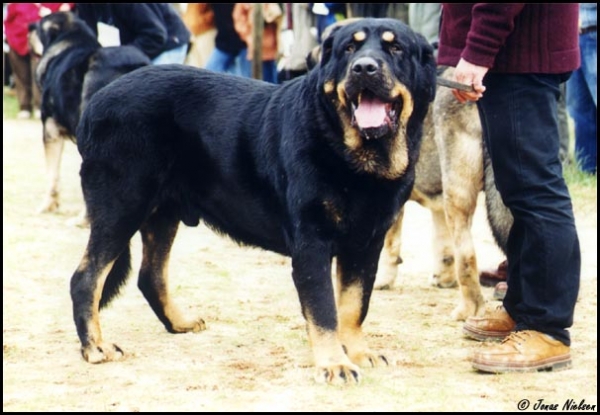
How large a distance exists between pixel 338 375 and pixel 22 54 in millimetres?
13967

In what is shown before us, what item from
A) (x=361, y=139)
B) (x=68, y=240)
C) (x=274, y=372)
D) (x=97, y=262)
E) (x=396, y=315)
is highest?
(x=361, y=139)

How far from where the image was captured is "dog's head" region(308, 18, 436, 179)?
459 cm

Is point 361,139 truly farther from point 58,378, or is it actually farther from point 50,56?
point 50,56

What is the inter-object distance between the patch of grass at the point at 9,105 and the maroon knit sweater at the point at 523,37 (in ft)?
44.7

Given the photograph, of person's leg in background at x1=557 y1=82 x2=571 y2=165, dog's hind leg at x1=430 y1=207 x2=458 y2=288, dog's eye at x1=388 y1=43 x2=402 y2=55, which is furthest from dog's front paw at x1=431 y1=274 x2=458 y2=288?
person's leg in background at x1=557 y1=82 x2=571 y2=165

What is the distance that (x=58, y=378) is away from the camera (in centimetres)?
487

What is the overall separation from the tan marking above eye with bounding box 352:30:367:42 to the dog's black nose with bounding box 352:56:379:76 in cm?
19

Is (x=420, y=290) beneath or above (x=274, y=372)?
beneath

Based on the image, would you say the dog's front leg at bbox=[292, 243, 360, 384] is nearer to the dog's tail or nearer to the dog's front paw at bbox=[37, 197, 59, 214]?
the dog's tail

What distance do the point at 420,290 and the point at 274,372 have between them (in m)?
2.10

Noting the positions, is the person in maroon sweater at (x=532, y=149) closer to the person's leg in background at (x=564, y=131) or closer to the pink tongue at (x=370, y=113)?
the pink tongue at (x=370, y=113)

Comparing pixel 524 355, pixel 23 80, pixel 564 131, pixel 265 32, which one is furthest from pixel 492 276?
pixel 23 80

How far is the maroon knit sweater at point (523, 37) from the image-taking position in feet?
15.7

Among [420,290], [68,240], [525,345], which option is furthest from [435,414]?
[68,240]
